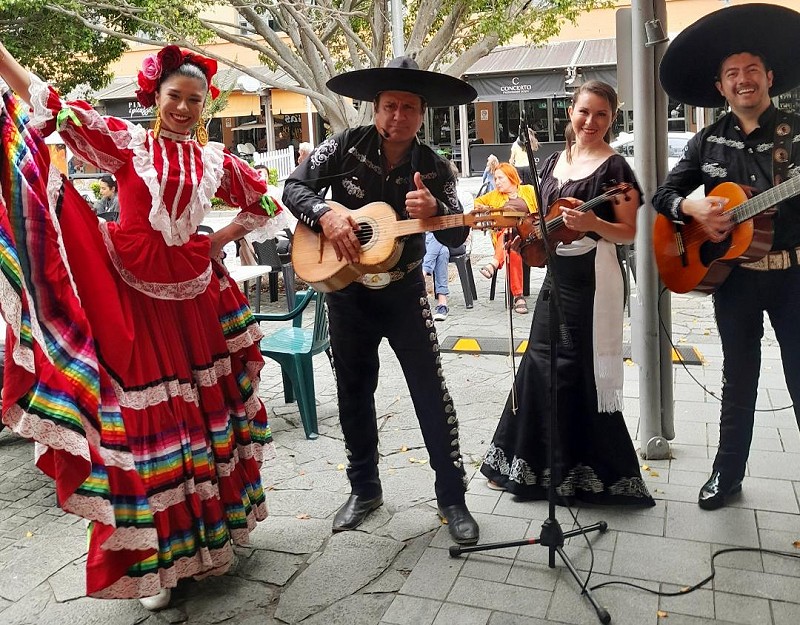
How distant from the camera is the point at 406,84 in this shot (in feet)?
10.9

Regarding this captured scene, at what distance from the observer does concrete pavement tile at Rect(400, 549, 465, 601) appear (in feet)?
10.1

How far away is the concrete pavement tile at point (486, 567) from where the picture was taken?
3170mm

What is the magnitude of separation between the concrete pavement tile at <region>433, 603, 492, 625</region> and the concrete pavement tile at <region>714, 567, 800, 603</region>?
0.89 m

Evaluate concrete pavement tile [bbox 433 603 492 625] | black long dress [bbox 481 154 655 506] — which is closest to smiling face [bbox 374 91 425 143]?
black long dress [bbox 481 154 655 506]

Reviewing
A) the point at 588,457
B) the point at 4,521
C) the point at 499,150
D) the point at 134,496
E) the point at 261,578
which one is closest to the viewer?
the point at 134,496

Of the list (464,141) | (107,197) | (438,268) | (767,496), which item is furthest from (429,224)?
(464,141)

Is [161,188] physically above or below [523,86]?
below

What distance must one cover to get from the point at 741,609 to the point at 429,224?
1818 millimetres

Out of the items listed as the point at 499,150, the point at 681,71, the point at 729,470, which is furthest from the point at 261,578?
the point at 499,150

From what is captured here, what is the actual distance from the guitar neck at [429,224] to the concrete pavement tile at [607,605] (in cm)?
146

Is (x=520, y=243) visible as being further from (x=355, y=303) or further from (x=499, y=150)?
(x=499, y=150)

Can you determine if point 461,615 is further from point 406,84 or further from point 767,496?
point 406,84

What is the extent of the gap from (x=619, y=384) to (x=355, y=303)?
4.05 ft

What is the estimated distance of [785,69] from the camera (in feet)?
11.0
